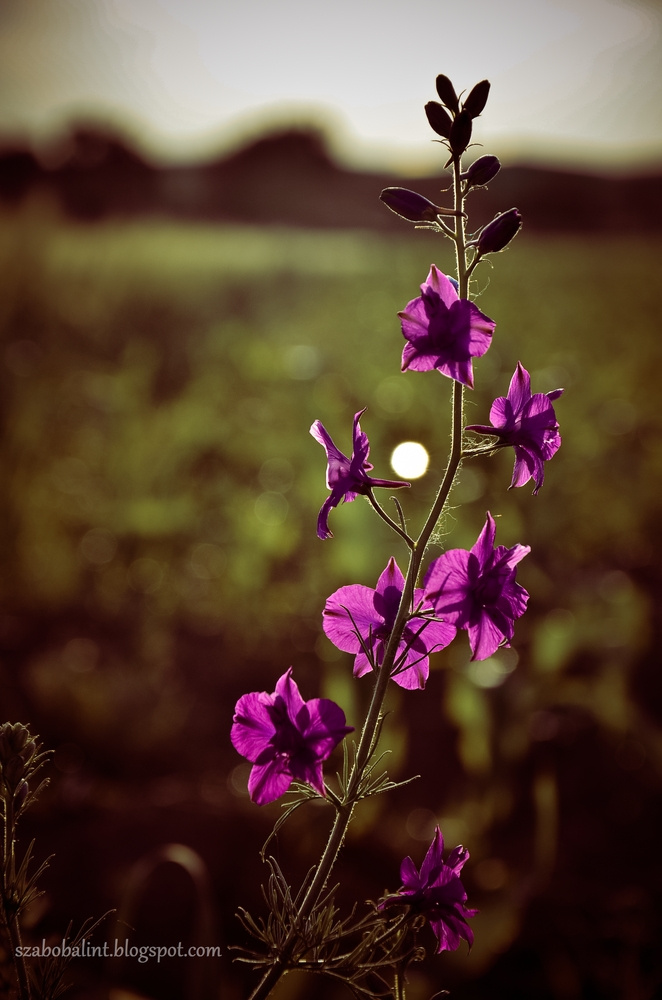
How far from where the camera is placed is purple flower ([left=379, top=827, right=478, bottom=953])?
85cm

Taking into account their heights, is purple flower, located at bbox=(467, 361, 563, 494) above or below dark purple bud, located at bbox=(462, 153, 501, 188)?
below

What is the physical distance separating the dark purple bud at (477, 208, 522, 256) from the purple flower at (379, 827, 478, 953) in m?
0.64

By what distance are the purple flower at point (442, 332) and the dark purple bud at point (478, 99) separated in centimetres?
20

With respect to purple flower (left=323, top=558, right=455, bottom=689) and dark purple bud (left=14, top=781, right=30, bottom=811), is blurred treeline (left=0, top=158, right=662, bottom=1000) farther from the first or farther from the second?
purple flower (left=323, top=558, right=455, bottom=689)

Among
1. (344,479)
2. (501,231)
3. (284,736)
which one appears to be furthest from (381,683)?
(501,231)

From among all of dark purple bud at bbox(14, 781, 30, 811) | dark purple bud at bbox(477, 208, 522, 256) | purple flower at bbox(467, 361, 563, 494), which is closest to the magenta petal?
purple flower at bbox(467, 361, 563, 494)

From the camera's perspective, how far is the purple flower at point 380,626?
33.9 inches

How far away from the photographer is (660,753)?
2.18 meters

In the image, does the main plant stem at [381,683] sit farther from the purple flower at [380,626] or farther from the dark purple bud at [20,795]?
the dark purple bud at [20,795]

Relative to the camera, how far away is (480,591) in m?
0.81

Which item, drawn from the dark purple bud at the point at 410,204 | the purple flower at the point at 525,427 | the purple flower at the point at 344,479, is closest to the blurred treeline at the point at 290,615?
the purple flower at the point at 344,479

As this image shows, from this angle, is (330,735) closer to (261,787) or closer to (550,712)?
(261,787)

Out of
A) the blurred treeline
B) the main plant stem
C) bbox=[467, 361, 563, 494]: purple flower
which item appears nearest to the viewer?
the main plant stem

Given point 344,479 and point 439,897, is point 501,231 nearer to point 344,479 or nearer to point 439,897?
point 344,479
